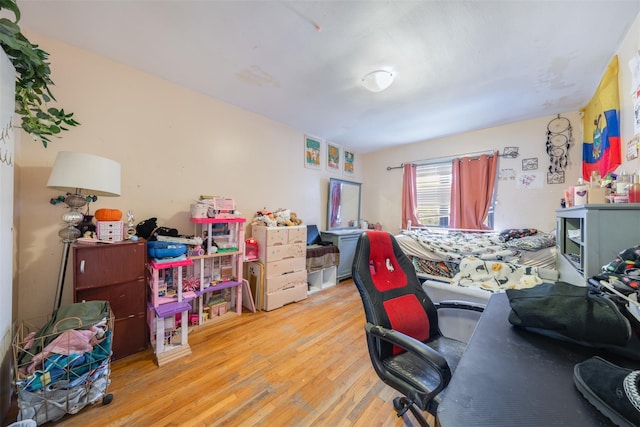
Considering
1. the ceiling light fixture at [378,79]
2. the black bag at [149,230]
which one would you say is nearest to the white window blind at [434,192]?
the ceiling light fixture at [378,79]

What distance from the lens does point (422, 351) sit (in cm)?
87

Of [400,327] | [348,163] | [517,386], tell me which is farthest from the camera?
[348,163]

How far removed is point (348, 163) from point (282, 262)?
271cm

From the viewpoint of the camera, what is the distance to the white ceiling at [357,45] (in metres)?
1.50

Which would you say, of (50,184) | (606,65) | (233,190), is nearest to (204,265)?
(233,190)

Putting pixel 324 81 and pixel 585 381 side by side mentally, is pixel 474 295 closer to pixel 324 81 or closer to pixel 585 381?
pixel 585 381

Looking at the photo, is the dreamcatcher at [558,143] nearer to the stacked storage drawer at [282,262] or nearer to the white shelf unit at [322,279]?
the white shelf unit at [322,279]

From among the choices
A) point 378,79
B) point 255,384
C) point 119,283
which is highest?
point 378,79

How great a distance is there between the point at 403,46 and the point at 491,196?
2.85 m

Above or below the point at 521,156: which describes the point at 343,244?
below

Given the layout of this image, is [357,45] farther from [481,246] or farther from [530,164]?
[530,164]

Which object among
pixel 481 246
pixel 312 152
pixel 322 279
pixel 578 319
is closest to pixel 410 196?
pixel 481 246

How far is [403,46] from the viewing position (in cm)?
180

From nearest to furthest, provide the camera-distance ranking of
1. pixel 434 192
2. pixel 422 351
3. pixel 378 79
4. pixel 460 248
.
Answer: pixel 422 351, pixel 378 79, pixel 460 248, pixel 434 192
